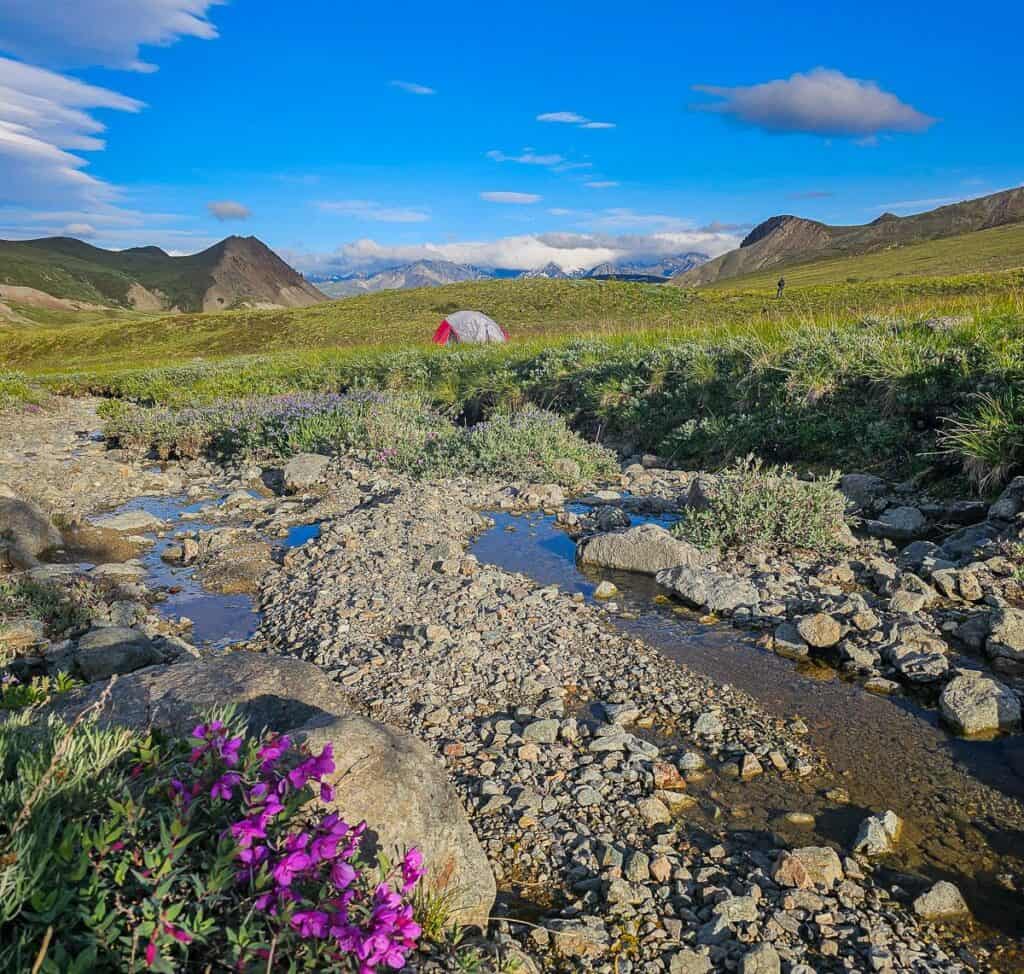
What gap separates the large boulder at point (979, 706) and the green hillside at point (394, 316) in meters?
49.2

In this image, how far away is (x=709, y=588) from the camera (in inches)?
285

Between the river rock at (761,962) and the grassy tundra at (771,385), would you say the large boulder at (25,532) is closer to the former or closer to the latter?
the river rock at (761,962)

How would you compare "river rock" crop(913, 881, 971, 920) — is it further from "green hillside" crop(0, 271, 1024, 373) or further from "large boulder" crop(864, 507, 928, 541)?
"green hillside" crop(0, 271, 1024, 373)

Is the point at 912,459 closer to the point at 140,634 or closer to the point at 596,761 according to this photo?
the point at 596,761

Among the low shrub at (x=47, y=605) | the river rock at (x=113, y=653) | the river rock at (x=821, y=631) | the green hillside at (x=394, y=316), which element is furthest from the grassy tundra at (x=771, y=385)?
the green hillside at (x=394, y=316)

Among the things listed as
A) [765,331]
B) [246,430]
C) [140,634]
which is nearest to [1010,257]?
[765,331]

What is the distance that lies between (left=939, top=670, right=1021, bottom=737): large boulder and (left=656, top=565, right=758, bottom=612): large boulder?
6.94 ft

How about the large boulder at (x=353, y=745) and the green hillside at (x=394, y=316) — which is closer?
the large boulder at (x=353, y=745)

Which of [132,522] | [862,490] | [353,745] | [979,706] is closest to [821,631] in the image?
[979,706]

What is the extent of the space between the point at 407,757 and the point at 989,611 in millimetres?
5785

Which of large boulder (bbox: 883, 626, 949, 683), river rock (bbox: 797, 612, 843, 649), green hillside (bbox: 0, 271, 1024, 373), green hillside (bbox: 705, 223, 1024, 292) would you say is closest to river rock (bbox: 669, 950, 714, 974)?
large boulder (bbox: 883, 626, 949, 683)

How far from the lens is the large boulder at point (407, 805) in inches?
116

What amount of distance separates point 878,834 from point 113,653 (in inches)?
216

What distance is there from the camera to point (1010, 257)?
4090 inches
